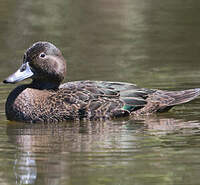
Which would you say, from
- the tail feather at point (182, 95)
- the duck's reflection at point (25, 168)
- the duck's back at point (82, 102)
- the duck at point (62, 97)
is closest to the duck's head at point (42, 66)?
the duck at point (62, 97)

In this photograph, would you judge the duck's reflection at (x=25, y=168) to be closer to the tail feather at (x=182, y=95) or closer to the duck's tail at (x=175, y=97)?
the duck's tail at (x=175, y=97)

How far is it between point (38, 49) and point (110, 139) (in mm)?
2230

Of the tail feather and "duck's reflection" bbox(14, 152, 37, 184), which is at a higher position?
the tail feather

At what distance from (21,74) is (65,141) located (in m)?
1.81

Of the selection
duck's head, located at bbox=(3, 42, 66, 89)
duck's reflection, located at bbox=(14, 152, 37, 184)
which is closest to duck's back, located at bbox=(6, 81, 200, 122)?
duck's head, located at bbox=(3, 42, 66, 89)

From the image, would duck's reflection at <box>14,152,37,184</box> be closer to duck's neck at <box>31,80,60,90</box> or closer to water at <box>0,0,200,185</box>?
water at <box>0,0,200,185</box>

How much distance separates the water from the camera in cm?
878

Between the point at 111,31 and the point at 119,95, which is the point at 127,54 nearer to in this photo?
the point at 111,31

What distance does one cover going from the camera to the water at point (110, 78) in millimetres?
8781

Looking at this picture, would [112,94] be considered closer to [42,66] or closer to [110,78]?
[42,66]

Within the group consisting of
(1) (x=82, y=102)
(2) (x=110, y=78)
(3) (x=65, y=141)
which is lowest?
(3) (x=65, y=141)

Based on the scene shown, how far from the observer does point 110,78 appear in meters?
14.2

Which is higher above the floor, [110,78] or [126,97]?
[110,78]

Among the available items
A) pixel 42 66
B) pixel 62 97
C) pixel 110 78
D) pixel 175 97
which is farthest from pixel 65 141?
pixel 110 78
